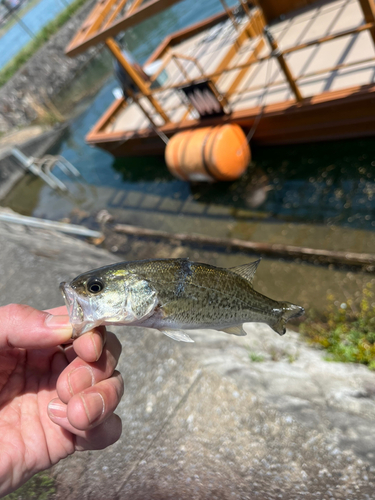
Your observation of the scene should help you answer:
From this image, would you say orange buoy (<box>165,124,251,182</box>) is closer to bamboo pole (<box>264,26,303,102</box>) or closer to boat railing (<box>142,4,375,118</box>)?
boat railing (<box>142,4,375,118</box>)

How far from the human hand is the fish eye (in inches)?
11.2

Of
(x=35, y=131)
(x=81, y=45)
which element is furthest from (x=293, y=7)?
(x=35, y=131)

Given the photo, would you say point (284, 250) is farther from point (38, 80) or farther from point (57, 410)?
point (38, 80)

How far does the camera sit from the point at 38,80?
85.0 ft

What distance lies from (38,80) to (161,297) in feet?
98.7

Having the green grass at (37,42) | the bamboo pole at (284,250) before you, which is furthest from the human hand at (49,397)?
the green grass at (37,42)

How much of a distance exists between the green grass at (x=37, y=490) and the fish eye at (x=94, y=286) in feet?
6.17

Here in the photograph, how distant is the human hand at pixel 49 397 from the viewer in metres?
2.04

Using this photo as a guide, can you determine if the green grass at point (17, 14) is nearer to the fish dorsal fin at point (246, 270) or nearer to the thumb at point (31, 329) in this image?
the thumb at point (31, 329)

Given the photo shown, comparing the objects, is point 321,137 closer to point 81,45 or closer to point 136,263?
point 81,45

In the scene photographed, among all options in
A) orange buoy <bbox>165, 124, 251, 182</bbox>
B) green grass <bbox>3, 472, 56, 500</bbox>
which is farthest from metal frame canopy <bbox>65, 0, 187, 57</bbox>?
green grass <bbox>3, 472, 56, 500</bbox>

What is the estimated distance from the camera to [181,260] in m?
2.26

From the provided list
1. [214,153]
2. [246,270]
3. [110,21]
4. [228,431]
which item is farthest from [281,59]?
[228,431]

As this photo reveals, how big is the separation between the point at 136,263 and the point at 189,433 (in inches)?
70.3
